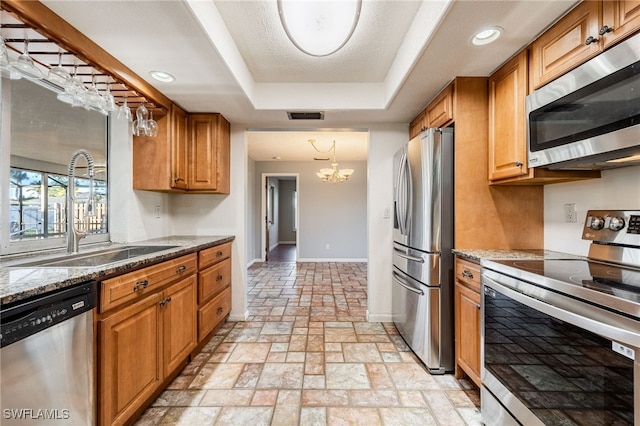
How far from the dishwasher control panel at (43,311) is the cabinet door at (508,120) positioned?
7.76 ft

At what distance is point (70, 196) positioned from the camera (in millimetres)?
1754

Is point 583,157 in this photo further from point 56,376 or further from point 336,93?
point 56,376

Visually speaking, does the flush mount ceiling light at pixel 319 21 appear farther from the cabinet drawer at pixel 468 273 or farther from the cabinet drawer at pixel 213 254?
the cabinet drawer at pixel 213 254

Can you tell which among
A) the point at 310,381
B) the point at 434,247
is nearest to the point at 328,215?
the point at 434,247

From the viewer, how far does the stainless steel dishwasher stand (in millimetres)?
910

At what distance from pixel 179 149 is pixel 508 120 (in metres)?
2.69

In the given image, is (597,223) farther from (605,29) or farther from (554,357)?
(605,29)

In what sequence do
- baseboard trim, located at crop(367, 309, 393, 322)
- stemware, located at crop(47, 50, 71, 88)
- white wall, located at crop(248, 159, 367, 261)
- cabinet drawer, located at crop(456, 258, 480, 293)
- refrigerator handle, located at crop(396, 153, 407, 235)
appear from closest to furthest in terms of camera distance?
1. stemware, located at crop(47, 50, 71, 88)
2. cabinet drawer, located at crop(456, 258, 480, 293)
3. refrigerator handle, located at crop(396, 153, 407, 235)
4. baseboard trim, located at crop(367, 309, 393, 322)
5. white wall, located at crop(248, 159, 367, 261)

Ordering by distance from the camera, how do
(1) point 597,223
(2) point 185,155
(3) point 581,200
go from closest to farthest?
(1) point 597,223 → (3) point 581,200 → (2) point 185,155

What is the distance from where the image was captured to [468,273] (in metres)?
1.77

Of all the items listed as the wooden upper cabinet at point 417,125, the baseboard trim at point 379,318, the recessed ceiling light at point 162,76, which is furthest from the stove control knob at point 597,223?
the recessed ceiling light at point 162,76

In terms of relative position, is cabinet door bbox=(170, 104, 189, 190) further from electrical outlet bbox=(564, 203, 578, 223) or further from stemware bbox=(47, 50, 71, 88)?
electrical outlet bbox=(564, 203, 578, 223)

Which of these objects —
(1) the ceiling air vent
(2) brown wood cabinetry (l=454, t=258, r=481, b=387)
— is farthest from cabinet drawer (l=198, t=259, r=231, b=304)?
(2) brown wood cabinetry (l=454, t=258, r=481, b=387)

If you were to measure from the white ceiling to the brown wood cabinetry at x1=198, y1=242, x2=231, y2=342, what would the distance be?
140 centimetres
